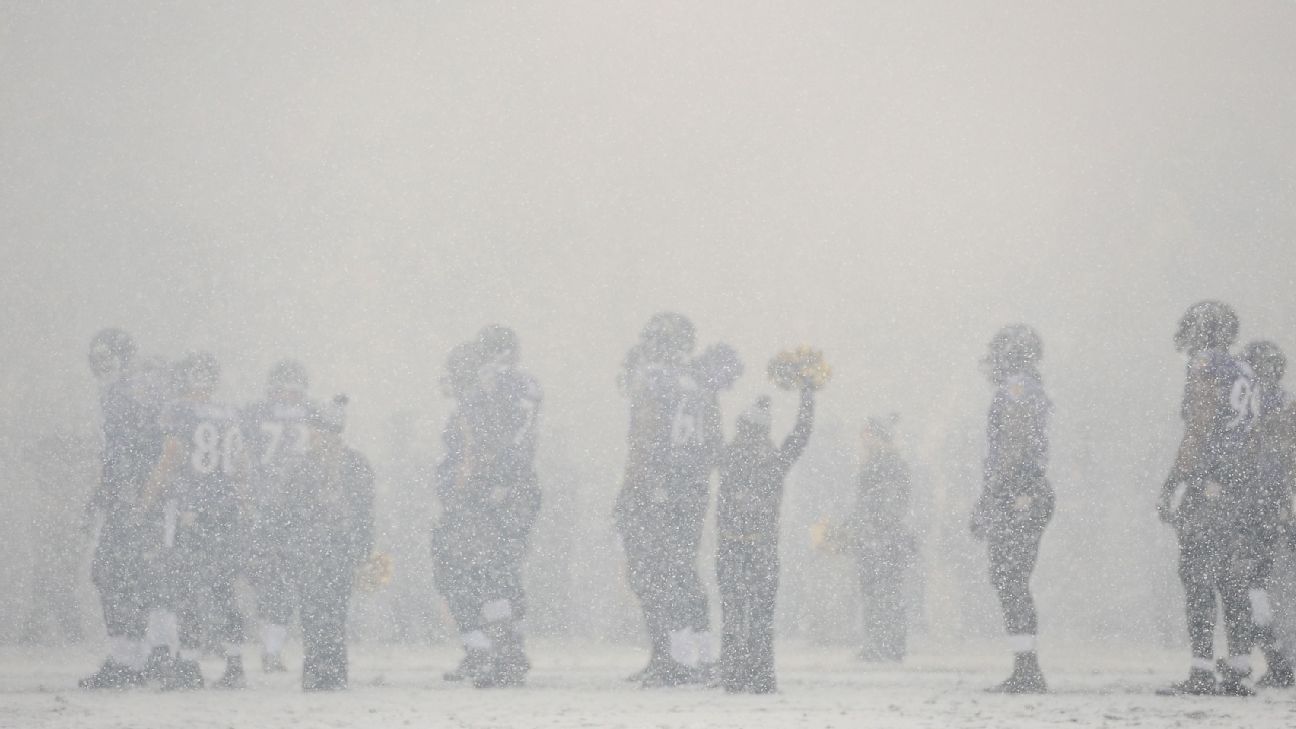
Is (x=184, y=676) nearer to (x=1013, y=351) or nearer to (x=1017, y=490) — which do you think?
(x=1017, y=490)

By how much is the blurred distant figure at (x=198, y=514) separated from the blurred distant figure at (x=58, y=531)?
616 centimetres

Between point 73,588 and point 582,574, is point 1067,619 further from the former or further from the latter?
point 73,588

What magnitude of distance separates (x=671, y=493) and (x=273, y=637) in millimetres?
3104

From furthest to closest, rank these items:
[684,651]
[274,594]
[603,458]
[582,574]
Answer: [603,458], [582,574], [274,594], [684,651]

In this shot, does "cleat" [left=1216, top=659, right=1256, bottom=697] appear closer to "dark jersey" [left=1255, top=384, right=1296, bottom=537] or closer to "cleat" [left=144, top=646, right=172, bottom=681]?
"dark jersey" [left=1255, top=384, right=1296, bottom=537]

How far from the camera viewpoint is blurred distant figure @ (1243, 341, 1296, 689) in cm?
1027

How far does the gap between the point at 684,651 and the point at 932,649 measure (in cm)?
668

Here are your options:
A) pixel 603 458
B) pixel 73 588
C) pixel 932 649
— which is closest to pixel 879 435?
pixel 932 649

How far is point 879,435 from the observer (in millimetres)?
14828

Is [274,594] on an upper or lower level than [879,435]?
lower

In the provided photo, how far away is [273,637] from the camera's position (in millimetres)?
12156

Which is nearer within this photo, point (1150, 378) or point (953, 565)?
point (953, 565)

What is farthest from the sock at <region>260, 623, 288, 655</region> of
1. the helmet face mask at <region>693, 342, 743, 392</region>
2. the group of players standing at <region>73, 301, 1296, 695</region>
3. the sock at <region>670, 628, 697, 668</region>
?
the helmet face mask at <region>693, 342, 743, 392</region>

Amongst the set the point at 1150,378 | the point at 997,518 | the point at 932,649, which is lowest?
the point at 932,649
